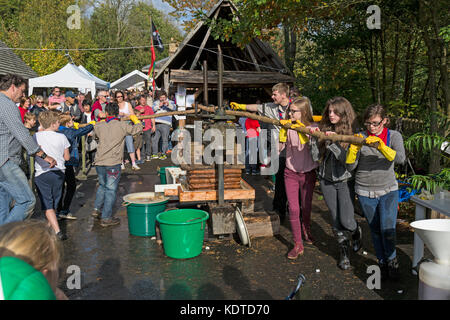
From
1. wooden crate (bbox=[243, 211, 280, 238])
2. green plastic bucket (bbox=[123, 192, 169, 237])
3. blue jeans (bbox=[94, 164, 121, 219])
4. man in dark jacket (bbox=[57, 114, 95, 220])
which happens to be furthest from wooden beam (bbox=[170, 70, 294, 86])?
wooden crate (bbox=[243, 211, 280, 238])

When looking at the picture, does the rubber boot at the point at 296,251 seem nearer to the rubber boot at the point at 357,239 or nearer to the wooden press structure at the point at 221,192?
the rubber boot at the point at 357,239

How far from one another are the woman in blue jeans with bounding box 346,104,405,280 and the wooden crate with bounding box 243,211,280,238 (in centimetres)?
171

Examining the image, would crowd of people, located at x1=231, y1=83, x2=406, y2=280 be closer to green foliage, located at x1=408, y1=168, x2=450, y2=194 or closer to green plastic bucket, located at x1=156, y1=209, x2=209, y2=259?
green foliage, located at x1=408, y1=168, x2=450, y2=194

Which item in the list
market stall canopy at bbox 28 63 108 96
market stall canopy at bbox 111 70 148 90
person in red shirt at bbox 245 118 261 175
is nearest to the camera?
person in red shirt at bbox 245 118 261 175

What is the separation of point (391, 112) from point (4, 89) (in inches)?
299

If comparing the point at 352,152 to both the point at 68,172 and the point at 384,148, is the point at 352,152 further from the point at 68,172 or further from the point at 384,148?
the point at 68,172

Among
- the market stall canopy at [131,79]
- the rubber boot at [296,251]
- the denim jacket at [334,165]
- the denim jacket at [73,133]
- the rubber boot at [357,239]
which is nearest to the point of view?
the denim jacket at [334,165]

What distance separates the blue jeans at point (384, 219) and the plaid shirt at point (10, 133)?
386 cm

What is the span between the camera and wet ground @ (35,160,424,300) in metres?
3.96

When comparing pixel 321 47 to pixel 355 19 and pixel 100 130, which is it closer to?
pixel 355 19

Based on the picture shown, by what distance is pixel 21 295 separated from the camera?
134 cm

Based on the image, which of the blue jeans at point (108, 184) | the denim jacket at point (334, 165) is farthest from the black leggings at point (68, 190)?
the denim jacket at point (334, 165)

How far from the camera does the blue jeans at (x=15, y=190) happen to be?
14.9ft
